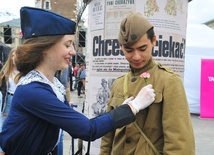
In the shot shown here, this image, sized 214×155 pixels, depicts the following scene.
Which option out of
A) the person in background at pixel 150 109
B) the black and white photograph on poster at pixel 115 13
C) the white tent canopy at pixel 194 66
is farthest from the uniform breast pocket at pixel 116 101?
the white tent canopy at pixel 194 66

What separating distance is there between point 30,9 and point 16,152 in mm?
865

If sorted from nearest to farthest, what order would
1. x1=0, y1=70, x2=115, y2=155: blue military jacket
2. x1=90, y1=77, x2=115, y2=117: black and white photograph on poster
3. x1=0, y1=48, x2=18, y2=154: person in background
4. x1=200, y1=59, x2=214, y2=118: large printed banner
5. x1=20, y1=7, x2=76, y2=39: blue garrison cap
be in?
x1=0, y1=70, x2=115, y2=155: blue military jacket < x1=20, y1=7, x2=76, y2=39: blue garrison cap < x1=90, y1=77, x2=115, y2=117: black and white photograph on poster < x1=0, y1=48, x2=18, y2=154: person in background < x1=200, y1=59, x2=214, y2=118: large printed banner

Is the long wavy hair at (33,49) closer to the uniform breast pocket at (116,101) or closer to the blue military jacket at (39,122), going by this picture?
the blue military jacket at (39,122)

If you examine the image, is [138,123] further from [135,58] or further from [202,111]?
[202,111]

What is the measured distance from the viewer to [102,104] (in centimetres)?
322

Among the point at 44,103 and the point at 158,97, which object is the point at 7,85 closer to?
the point at 44,103

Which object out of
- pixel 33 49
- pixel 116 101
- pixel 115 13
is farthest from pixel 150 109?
pixel 115 13

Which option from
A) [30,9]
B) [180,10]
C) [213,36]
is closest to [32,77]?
[30,9]

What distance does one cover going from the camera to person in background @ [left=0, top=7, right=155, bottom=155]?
158 centimetres

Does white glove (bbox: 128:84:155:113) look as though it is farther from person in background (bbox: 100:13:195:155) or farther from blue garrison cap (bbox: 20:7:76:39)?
blue garrison cap (bbox: 20:7:76:39)

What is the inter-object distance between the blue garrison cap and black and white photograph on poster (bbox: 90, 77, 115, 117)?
144 cm

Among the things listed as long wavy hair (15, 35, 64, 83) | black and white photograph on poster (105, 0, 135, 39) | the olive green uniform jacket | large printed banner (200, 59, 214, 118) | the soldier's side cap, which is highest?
black and white photograph on poster (105, 0, 135, 39)

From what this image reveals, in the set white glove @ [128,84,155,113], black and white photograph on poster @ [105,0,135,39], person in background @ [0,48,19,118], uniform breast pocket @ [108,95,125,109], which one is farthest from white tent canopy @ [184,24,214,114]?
white glove @ [128,84,155,113]

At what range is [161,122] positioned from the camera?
169 centimetres
